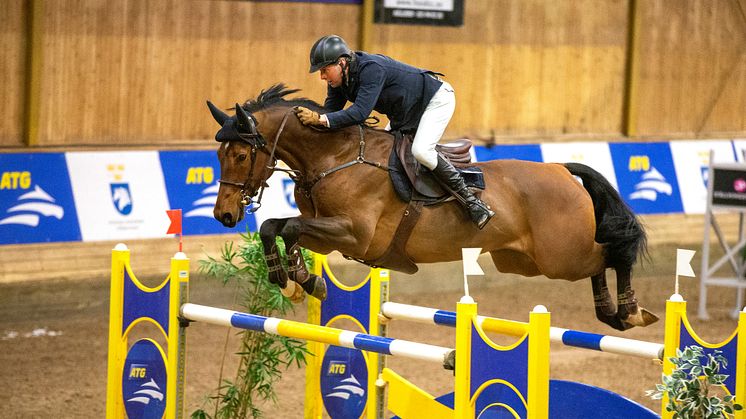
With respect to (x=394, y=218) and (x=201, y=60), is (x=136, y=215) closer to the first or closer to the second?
(x=201, y=60)

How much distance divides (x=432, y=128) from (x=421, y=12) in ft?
17.4

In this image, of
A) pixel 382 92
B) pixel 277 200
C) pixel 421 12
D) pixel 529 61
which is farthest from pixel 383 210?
pixel 529 61

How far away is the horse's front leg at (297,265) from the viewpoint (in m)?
5.17

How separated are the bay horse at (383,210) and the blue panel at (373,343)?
27.1 inches

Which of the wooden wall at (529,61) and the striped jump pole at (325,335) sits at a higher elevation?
the wooden wall at (529,61)

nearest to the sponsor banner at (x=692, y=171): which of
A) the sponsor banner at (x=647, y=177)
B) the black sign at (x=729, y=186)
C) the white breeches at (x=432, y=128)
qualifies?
the sponsor banner at (x=647, y=177)

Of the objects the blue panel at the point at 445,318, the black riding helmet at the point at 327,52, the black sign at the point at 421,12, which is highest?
the black sign at the point at 421,12

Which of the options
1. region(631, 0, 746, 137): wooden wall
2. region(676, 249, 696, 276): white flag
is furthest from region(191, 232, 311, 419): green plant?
region(631, 0, 746, 137): wooden wall

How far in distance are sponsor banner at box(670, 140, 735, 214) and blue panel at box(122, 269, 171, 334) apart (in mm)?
8015

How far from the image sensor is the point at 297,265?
17.3 feet

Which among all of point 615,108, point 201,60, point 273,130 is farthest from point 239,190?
point 615,108

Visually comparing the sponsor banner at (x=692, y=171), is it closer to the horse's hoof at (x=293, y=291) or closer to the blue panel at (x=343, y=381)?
the blue panel at (x=343, y=381)

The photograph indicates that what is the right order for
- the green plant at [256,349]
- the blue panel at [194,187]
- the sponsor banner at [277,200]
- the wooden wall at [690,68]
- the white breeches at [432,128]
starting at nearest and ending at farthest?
1. the white breeches at [432,128]
2. the green plant at [256,349]
3. the blue panel at [194,187]
4. the sponsor banner at [277,200]
5. the wooden wall at [690,68]

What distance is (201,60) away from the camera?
9.51 meters
